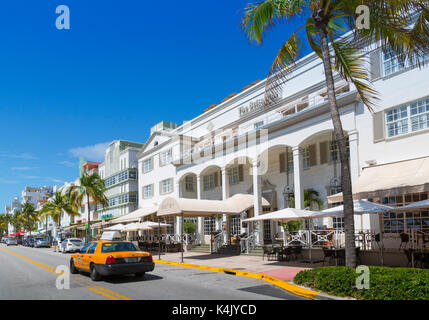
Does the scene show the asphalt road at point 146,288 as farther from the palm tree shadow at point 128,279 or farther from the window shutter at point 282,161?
the window shutter at point 282,161

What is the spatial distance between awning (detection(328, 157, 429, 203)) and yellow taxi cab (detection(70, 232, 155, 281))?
8.36 m

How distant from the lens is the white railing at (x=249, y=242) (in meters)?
23.2

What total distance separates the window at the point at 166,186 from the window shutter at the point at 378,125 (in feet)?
69.5

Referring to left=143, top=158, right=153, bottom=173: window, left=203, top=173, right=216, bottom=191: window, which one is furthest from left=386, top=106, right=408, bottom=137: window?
left=143, top=158, right=153, bottom=173: window

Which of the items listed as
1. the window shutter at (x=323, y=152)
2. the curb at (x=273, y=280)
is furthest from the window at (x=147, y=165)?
the window shutter at (x=323, y=152)

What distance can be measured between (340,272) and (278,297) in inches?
68.5

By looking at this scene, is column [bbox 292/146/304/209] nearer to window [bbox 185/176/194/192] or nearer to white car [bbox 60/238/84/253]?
window [bbox 185/176/194/192]

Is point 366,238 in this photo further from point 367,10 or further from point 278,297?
point 367,10

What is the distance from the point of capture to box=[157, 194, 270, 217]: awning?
2247cm

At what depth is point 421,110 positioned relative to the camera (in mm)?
16359

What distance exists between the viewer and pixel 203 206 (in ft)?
76.7

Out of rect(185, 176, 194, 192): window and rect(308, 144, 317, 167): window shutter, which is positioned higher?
rect(308, 144, 317, 167): window shutter

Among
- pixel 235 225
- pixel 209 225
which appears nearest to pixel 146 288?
pixel 235 225
